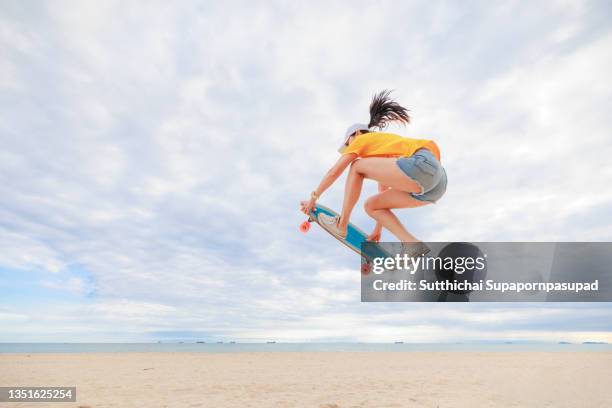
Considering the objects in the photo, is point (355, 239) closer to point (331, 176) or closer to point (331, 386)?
point (331, 176)

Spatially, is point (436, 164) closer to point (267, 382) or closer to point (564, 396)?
point (564, 396)

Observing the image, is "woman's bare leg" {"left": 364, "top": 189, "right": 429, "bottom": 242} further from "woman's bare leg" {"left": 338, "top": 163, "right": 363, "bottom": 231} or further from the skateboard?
the skateboard

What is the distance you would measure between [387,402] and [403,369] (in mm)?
12362

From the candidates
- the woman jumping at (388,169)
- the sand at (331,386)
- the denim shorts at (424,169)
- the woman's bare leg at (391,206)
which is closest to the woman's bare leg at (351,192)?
the woman jumping at (388,169)

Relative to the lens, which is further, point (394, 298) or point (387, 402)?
point (387, 402)

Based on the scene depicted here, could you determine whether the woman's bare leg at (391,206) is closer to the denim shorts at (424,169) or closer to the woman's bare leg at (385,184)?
the woman's bare leg at (385,184)

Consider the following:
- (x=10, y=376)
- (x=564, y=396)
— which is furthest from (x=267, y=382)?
(x=10, y=376)

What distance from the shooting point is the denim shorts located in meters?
3.22

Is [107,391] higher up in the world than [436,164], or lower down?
lower down

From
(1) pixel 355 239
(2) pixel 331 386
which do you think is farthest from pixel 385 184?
(2) pixel 331 386

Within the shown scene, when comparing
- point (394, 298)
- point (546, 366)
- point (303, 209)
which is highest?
point (303, 209)

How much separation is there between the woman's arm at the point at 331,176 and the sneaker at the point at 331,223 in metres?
0.30

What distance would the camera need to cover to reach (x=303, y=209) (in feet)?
12.1

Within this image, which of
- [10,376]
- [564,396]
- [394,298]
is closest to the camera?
[394,298]
